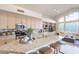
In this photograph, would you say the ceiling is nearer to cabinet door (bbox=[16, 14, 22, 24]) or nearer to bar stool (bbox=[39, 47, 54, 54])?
cabinet door (bbox=[16, 14, 22, 24])

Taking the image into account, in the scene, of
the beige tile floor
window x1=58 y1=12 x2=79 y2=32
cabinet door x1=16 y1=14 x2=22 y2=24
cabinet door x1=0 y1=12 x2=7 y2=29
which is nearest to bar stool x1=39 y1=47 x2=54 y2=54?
the beige tile floor

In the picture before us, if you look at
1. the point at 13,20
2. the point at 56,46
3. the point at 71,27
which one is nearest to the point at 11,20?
the point at 13,20

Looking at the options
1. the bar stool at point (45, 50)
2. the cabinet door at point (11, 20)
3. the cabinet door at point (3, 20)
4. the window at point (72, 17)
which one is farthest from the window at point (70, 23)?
the cabinet door at point (3, 20)

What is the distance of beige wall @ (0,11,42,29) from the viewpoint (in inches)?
65.5

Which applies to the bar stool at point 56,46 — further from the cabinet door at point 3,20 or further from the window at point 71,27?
the cabinet door at point 3,20

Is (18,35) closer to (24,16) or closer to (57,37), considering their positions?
(24,16)

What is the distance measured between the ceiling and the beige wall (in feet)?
0.74

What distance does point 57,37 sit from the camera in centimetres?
199

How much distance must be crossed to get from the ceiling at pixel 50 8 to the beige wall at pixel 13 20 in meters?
0.23
